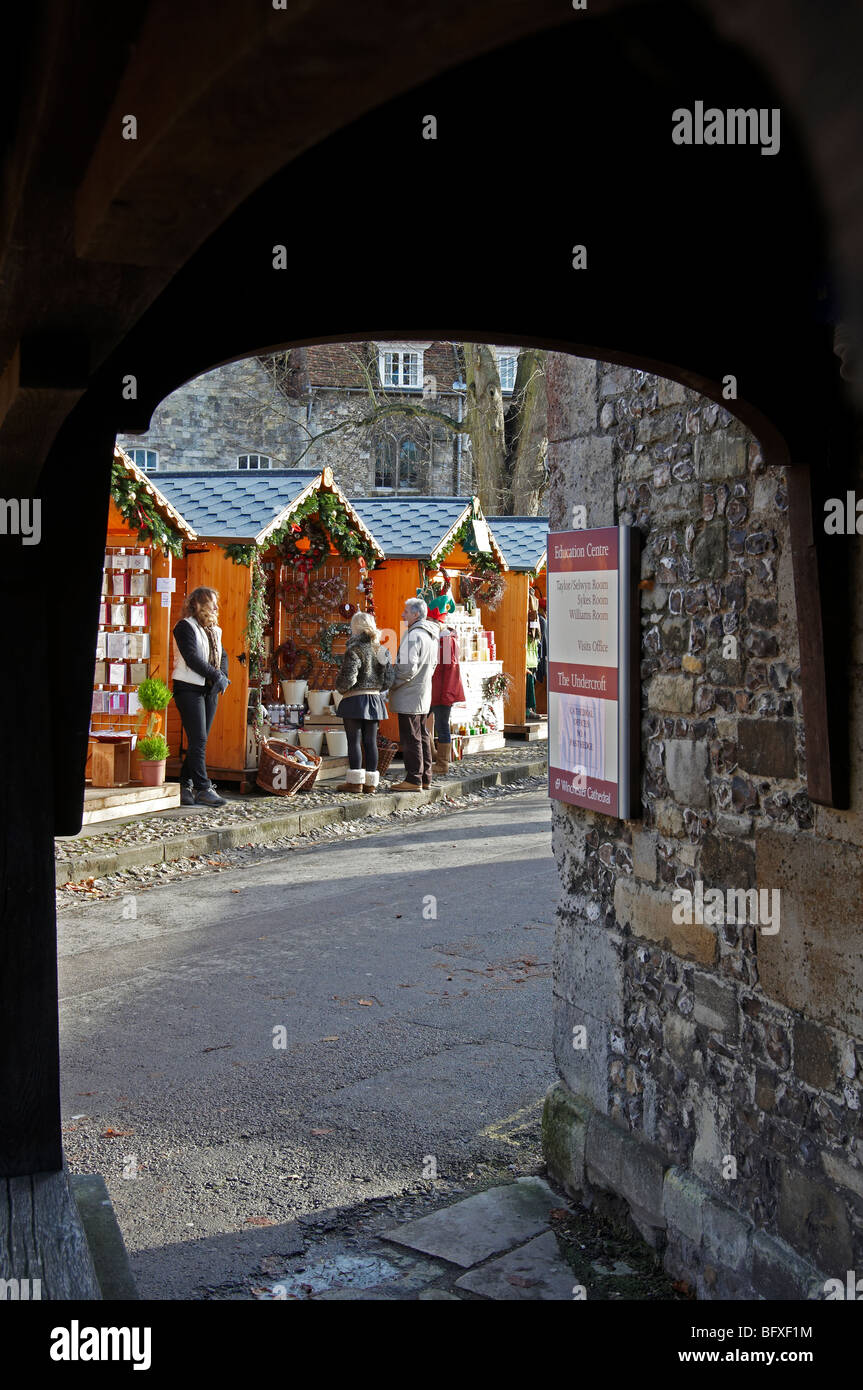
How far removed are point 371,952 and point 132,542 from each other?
6484 millimetres

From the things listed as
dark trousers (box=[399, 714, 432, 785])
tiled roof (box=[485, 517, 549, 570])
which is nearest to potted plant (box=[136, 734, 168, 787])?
dark trousers (box=[399, 714, 432, 785])

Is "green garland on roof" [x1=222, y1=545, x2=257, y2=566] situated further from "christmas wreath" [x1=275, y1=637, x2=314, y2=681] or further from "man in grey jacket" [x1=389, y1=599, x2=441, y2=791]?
"christmas wreath" [x1=275, y1=637, x2=314, y2=681]

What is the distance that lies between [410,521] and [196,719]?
598 centimetres

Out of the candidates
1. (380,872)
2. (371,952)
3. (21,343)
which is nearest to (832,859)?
(21,343)

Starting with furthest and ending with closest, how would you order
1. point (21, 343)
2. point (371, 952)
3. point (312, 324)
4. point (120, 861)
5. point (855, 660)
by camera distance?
point (120, 861) < point (371, 952) < point (855, 660) < point (312, 324) < point (21, 343)

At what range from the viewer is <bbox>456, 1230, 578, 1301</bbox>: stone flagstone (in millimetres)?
3916

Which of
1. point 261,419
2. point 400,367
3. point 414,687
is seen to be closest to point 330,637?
point 414,687

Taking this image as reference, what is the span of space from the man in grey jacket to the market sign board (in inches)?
348

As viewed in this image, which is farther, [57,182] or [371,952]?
[371,952]

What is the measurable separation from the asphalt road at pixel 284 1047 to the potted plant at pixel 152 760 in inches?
106

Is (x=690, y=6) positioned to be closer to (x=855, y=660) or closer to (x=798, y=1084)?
(x=855, y=660)

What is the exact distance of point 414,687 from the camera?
1402cm

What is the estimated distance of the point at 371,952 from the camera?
7.67 meters

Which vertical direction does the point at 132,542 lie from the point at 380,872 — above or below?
above
